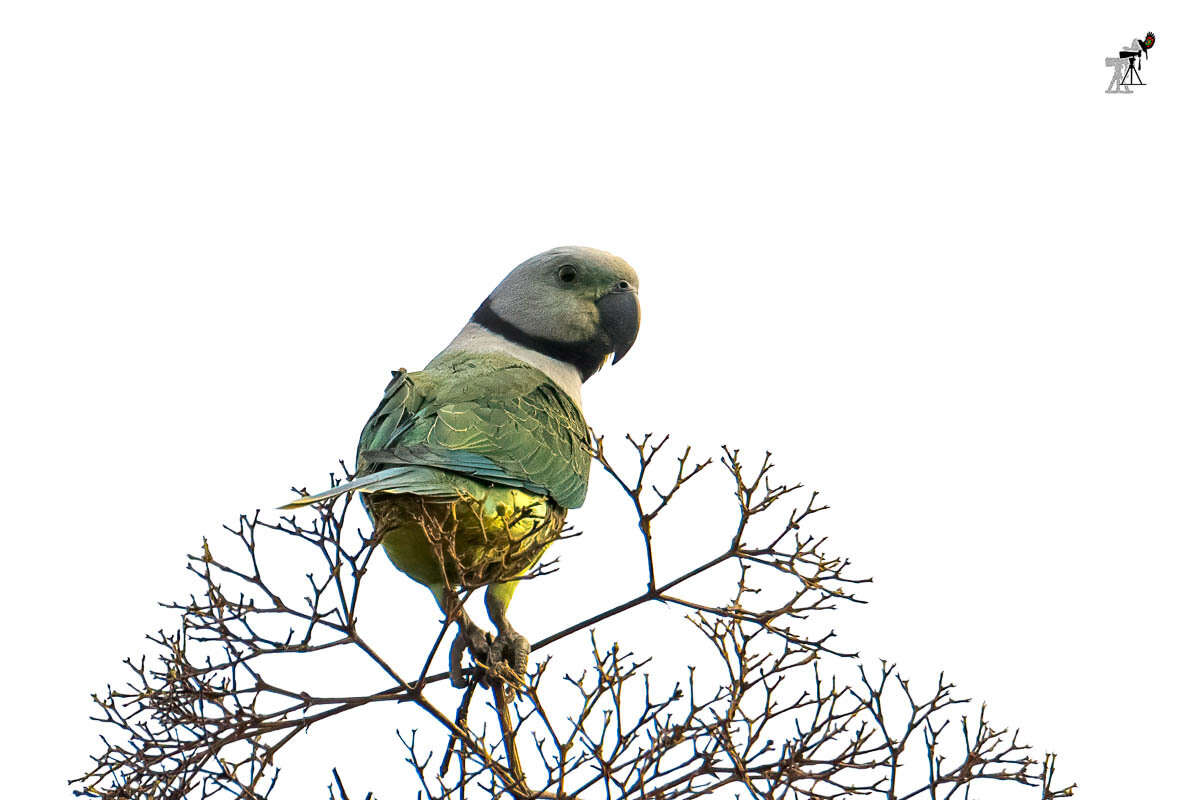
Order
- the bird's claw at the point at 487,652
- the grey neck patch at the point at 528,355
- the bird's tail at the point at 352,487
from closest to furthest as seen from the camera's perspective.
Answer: the bird's tail at the point at 352,487 → the bird's claw at the point at 487,652 → the grey neck patch at the point at 528,355

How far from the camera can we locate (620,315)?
4.01 m

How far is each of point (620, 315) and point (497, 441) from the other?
80cm

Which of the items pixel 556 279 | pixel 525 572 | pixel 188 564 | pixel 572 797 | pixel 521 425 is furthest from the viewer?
→ pixel 556 279

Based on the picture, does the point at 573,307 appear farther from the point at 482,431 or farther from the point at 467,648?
the point at 467,648

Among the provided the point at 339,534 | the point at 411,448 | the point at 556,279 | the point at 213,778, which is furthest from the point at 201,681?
the point at 556,279

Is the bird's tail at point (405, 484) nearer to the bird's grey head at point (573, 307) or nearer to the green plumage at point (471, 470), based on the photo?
the green plumage at point (471, 470)

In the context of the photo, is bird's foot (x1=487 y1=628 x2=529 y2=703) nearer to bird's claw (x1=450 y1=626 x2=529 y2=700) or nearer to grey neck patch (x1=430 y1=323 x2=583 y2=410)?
bird's claw (x1=450 y1=626 x2=529 y2=700)

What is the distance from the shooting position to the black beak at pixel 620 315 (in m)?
4.01

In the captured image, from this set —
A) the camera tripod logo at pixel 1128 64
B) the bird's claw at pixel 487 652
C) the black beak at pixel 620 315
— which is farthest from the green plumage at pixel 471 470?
the camera tripod logo at pixel 1128 64

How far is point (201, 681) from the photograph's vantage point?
295cm

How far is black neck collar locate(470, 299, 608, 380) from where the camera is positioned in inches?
157

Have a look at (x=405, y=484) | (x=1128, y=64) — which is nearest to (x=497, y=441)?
(x=405, y=484)

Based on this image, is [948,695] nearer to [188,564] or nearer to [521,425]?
[521,425]

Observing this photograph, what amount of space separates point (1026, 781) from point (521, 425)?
1.61 metres
